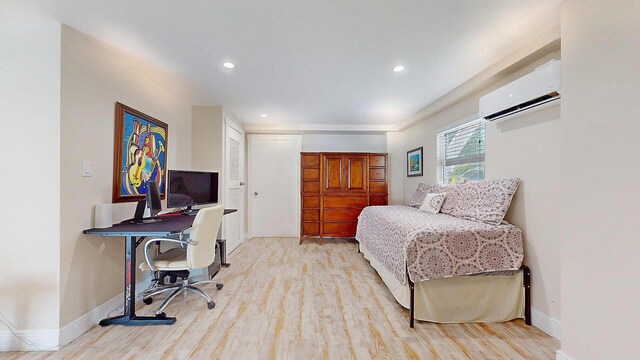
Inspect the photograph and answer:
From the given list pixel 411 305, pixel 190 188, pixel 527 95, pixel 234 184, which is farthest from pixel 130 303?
pixel 527 95

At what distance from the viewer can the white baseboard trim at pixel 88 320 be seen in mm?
1795

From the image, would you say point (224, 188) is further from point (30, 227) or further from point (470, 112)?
point (470, 112)

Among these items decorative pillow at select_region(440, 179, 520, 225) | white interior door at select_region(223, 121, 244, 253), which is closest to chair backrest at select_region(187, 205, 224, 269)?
white interior door at select_region(223, 121, 244, 253)

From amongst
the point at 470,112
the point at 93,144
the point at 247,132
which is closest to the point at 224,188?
the point at 247,132

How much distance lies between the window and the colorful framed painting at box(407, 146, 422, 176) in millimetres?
529

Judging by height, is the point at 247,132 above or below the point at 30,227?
above

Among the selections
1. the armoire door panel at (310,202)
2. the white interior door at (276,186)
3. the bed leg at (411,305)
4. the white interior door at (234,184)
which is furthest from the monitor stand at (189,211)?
the bed leg at (411,305)

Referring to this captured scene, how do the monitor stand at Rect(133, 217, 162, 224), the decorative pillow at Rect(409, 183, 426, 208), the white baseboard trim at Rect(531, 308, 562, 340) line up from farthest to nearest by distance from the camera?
1. the decorative pillow at Rect(409, 183, 426, 208)
2. the monitor stand at Rect(133, 217, 162, 224)
3. the white baseboard trim at Rect(531, 308, 562, 340)

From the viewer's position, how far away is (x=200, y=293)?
7.68 ft

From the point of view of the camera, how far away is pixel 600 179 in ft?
4.29

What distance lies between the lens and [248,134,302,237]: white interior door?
516 cm

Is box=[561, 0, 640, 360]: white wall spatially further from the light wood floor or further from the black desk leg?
the black desk leg

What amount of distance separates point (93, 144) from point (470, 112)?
3.68m

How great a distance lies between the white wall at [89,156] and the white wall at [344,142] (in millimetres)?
3031
